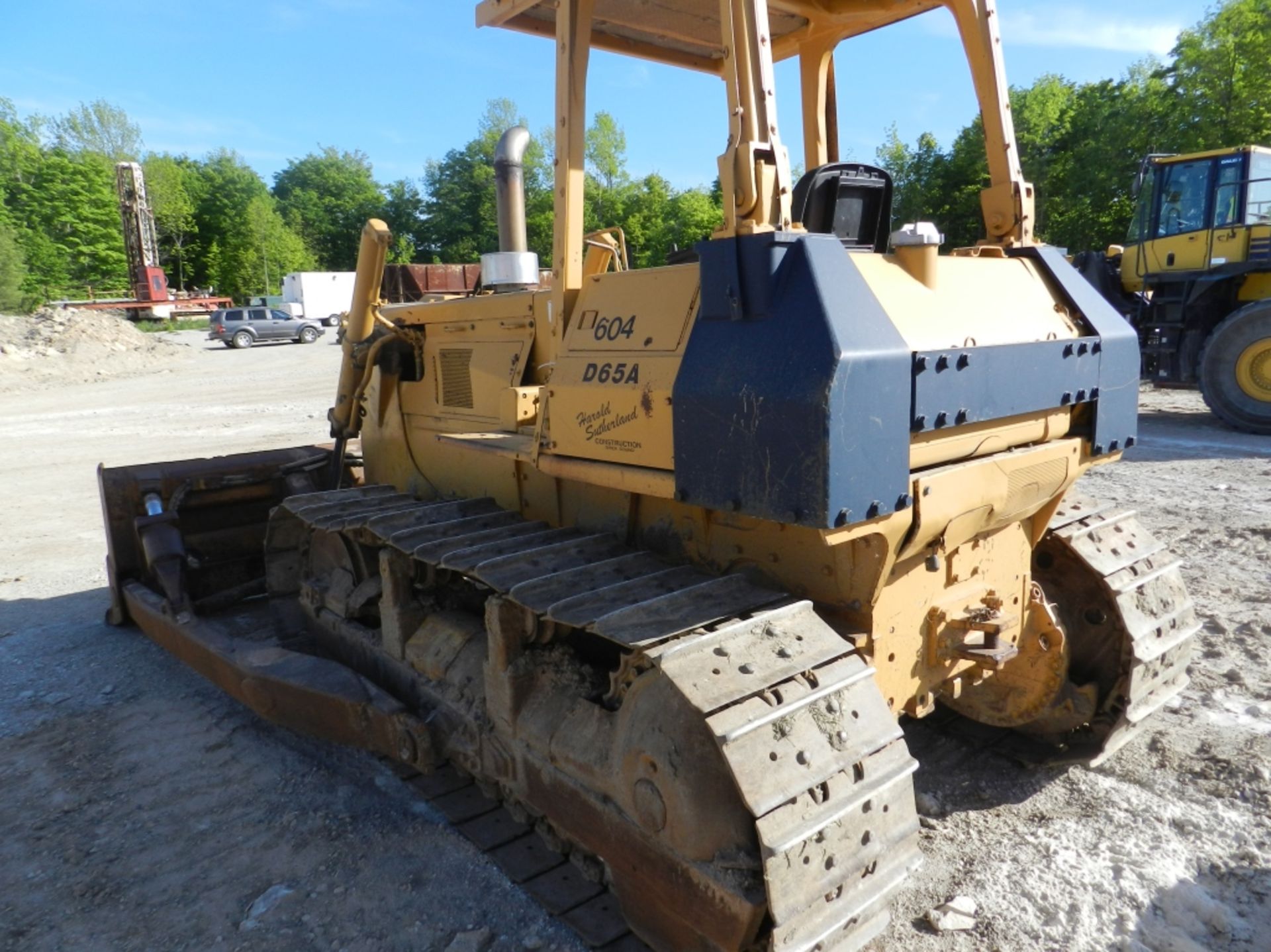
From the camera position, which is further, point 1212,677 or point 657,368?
point 1212,677

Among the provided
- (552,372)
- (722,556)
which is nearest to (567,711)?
(722,556)

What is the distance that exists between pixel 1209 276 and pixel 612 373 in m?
12.2

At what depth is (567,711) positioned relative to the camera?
311 cm

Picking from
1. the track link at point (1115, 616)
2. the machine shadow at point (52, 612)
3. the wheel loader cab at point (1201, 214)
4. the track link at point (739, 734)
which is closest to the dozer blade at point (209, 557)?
the machine shadow at point (52, 612)

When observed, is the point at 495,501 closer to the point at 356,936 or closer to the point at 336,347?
the point at 356,936

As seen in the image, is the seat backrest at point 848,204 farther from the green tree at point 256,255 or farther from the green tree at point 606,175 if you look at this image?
the green tree at point 256,255

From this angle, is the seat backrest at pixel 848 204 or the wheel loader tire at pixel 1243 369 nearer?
the seat backrest at pixel 848 204

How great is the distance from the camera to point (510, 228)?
4.64 metres

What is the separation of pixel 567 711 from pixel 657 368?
1207 millimetres

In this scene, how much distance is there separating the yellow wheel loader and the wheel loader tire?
8.80m

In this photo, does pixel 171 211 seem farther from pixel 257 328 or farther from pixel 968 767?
pixel 968 767

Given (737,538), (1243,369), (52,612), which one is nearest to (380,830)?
(737,538)

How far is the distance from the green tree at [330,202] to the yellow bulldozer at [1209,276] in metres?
58.0

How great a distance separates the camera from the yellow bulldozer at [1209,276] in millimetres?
11172
